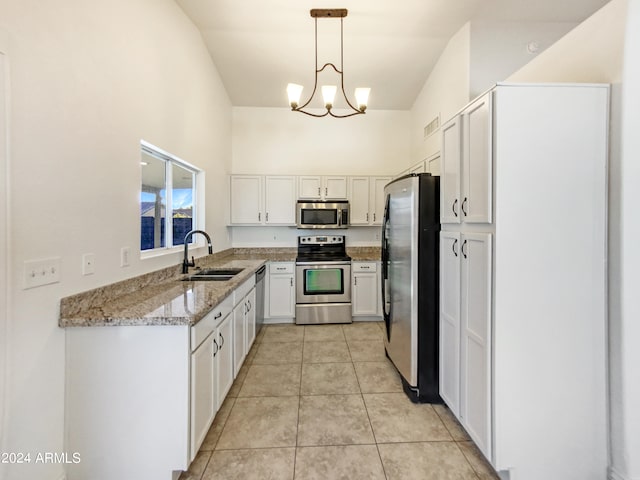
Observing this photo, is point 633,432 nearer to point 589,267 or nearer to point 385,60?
point 589,267

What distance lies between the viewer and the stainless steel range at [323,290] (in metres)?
3.79

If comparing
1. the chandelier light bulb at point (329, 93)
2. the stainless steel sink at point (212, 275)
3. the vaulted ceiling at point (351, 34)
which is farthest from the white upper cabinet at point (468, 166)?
the stainless steel sink at point (212, 275)

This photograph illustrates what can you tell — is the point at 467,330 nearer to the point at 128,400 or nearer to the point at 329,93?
the point at 128,400

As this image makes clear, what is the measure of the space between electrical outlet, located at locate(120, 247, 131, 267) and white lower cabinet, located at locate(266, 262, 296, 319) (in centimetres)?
205

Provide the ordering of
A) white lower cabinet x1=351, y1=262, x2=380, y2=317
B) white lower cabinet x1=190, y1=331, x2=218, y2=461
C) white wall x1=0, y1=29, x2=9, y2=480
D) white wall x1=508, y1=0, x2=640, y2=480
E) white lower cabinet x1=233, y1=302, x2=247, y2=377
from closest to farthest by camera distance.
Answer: white wall x1=0, y1=29, x2=9, y2=480, white wall x1=508, y1=0, x2=640, y2=480, white lower cabinet x1=190, y1=331, x2=218, y2=461, white lower cabinet x1=233, y1=302, x2=247, y2=377, white lower cabinet x1=351, y1=262, x2=380, y2=317

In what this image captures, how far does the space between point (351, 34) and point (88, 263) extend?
10.2 feet

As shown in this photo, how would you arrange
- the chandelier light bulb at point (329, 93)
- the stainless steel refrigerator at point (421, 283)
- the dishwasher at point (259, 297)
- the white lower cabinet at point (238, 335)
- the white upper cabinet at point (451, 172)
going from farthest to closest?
1. the dishwasher at point (259, 297)
2. the chandelier light bulb at point (329, 93)
3. the white lower cabinet at point (238, 335)
4. the stainless steel refrigerator at point (421, 283)
5. the white upper cabinet at point (451, 172)

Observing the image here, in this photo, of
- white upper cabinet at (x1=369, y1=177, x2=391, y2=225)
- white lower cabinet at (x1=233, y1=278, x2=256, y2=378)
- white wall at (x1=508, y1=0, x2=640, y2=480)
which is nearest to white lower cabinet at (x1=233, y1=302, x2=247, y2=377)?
white lower cabinet at (x1=233, y1=278, x2=256, y2=378)

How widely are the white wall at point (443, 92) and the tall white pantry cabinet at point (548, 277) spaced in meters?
1.53

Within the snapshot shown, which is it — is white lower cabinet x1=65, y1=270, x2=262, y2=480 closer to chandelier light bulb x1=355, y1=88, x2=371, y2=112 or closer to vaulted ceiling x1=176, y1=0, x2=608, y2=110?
chandelier light bulb x1=355, y1=88, x2=371, y2=112

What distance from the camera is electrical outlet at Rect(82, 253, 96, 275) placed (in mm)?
1479

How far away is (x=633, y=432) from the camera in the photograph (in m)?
1.35

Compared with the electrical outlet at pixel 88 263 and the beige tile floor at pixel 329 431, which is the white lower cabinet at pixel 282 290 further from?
the electrical outlet at pixel 88 263

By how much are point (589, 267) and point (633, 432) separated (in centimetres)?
81
